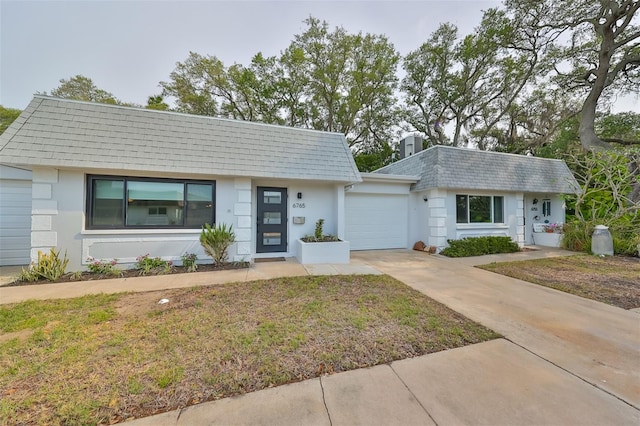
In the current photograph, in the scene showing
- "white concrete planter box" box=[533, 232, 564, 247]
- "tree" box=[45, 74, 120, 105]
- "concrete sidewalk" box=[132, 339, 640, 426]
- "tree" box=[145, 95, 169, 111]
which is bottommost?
"concrete sidewalk" box=[132, 339, 640, 426]

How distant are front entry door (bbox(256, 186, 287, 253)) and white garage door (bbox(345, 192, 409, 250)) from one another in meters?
2.68

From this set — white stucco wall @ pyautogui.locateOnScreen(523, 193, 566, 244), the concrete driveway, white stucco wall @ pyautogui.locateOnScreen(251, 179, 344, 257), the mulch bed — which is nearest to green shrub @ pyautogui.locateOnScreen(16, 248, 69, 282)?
the mulch bed

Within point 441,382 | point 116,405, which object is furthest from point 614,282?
point 116,405

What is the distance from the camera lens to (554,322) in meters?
3.34

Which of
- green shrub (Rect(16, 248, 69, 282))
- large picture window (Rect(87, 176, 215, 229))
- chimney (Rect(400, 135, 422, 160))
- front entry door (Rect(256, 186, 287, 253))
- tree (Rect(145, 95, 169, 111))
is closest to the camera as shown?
green shrub (Rect(16, 248, 69, 282))

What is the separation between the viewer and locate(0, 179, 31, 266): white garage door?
647cm

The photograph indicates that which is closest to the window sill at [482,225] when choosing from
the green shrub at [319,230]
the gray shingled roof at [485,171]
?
the gray shingled roof at [485,171]

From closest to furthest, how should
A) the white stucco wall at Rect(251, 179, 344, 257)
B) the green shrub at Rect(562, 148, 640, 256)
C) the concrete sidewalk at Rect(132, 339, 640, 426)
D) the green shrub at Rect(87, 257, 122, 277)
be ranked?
the concrete sidewalk at Rect(132, 339, 640, 426) → the green shrub at Rect(87, 257, 122, 277) → the white stucco wall at Rect(251, 179, 344, 257) → the green shrub at Rect(562, 148, 640, 256)

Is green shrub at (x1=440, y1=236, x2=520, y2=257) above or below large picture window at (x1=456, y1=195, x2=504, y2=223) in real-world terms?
below

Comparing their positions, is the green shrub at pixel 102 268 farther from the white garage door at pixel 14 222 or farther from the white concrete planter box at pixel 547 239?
the white concrete planter box at pixel 547 239

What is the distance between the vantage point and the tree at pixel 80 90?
17.0m

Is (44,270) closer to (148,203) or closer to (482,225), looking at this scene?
(148,203)

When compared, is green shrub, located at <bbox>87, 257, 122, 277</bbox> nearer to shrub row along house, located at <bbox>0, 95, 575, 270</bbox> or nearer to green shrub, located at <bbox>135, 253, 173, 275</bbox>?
shrub row along house, located at <bbox>0, 95, 575, 270</bbox>

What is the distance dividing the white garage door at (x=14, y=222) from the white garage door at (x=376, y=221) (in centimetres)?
958
